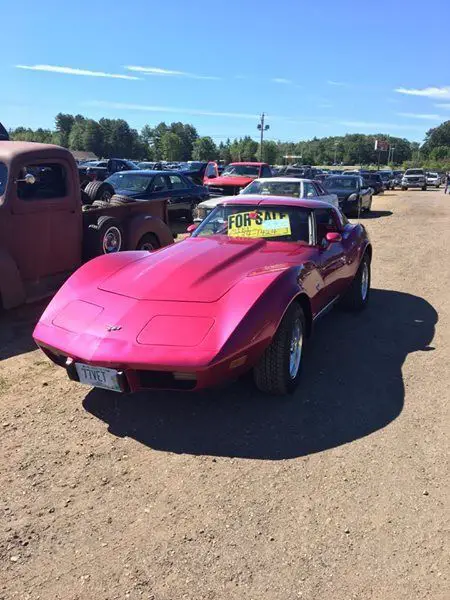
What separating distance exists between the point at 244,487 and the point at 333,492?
509 millimetres

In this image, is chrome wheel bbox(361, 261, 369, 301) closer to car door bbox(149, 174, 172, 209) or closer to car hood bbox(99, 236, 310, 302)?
car hood bbox(99, 236, 310, 302)

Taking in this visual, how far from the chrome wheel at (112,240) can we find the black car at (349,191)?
499 inches

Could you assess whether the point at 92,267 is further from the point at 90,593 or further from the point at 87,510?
the point at 90,593

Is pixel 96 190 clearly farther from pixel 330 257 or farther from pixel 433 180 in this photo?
pixel 433 180

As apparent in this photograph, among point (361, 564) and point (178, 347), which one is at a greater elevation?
point (178, 347)

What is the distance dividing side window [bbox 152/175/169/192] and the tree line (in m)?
106

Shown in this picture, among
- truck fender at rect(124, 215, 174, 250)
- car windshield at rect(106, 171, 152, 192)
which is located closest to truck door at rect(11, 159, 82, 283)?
truck fender at rect(124, 215, 174, 250)

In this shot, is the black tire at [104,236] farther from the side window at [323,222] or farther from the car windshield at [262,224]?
the side window at [323,222]

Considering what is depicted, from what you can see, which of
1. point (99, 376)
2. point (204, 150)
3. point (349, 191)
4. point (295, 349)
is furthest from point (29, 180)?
point (204, 150)

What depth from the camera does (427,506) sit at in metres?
3.01

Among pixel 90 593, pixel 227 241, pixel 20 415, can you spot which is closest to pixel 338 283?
pixel 227 241

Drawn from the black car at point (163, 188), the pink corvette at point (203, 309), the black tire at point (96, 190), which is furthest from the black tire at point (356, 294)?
the black car at point (163, 188)

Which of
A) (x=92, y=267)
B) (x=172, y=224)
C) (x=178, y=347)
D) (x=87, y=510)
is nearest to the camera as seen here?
(x=87, y=510)

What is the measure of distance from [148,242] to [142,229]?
1.48 ft
